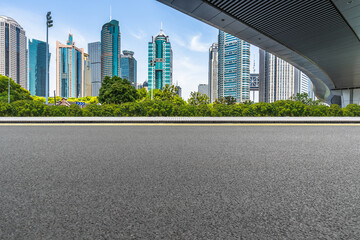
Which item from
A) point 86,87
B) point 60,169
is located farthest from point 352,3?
point 86,87

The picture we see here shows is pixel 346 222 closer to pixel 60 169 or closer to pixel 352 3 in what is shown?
pixel 60 169

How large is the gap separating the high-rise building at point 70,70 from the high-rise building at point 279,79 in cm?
12416

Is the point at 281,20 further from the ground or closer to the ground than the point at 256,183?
further from the ground

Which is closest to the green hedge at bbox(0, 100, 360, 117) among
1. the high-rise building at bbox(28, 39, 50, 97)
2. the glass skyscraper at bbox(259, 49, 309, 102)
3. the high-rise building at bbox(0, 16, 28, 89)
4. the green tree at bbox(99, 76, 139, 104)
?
the green tree at bbox(99, 76, 139, 104)

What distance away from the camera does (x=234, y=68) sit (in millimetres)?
141750

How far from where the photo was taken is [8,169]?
147 inches

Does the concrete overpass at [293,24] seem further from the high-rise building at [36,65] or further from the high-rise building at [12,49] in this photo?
the high-rise building at [36,65]

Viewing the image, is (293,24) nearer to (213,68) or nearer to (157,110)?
(157,110)

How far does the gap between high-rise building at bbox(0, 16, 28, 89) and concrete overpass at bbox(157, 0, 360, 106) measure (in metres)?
120

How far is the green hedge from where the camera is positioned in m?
16.1

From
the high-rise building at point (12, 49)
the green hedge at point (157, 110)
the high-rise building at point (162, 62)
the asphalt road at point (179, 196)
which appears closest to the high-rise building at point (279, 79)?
the high-rise building at point (162, 62)

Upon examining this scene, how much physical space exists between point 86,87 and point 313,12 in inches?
8008

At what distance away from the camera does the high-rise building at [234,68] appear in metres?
137

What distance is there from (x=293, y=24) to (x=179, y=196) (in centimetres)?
2078
